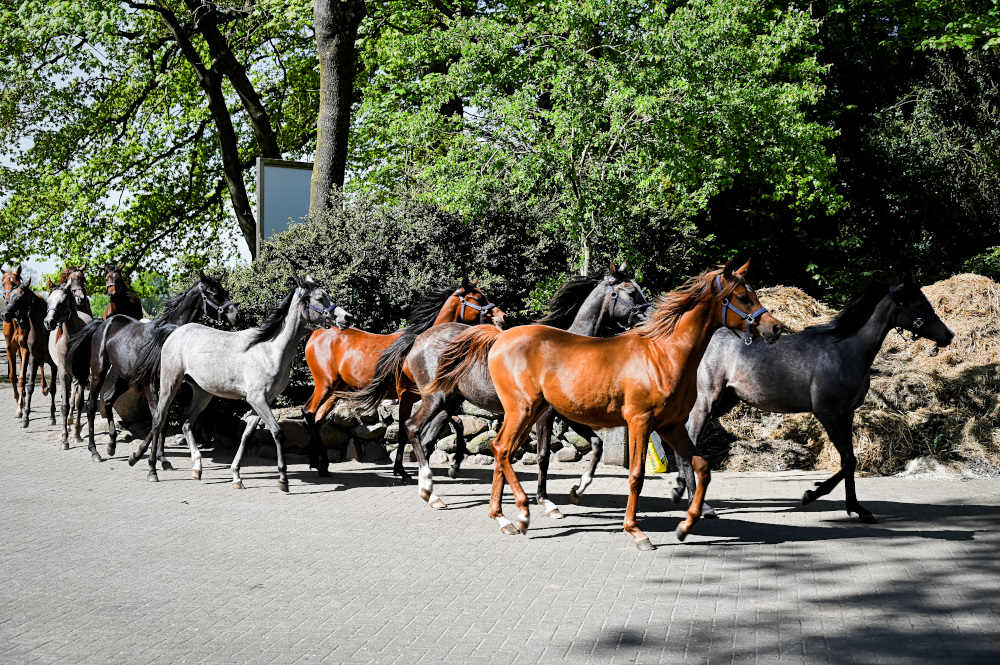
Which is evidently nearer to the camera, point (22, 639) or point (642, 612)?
point (22, 639)

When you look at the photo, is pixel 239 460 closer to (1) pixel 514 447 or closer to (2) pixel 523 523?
(1) pixel 514 447

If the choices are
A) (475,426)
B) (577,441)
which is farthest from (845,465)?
(475,426)

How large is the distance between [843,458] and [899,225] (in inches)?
585

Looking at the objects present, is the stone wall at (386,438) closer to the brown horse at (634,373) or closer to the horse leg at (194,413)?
the horse leg at (194,413)

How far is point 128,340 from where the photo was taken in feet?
40.4

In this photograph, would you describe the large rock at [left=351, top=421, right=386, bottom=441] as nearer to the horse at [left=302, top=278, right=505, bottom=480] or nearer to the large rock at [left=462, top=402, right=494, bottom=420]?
the horse at [left=302, top=278, right=505, bottom=480]

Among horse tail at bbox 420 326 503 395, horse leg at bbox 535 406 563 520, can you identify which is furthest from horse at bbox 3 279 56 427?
horse leg at bbox 535 406 563 520

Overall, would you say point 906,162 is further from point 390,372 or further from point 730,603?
point 730,603

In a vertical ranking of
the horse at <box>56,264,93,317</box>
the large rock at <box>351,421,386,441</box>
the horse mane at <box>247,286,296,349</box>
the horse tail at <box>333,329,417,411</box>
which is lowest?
the large rock at <box>351,421,386,441</box>

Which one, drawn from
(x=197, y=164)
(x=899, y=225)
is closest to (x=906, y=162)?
(x=899, y=225)

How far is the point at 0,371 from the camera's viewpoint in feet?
96.2

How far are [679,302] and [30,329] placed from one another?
509 inches

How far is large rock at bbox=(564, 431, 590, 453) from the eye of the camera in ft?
40.2

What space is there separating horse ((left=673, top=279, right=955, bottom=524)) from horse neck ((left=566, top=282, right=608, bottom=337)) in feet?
3.91
